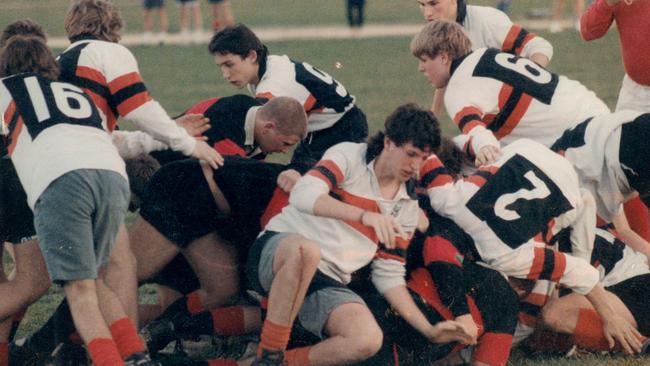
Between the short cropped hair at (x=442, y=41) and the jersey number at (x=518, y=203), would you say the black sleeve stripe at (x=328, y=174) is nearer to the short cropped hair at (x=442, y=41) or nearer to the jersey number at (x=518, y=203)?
the jersey number at (x=518, y=203)

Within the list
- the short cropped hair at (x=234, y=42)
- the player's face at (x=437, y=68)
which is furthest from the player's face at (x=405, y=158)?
the short cropped hair at (x=234, y=42)

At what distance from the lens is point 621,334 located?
194 inches

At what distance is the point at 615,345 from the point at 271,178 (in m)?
1.67

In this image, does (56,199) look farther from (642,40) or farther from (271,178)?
(642,40)

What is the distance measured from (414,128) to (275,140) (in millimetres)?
872

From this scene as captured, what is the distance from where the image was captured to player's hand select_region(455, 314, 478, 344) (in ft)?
15.4

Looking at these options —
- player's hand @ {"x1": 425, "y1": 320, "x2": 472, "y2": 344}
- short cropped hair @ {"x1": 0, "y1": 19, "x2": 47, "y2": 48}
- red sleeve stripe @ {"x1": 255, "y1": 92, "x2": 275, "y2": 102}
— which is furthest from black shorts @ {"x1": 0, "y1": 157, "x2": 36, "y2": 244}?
player's hand @ {"x1": 425, "y1": 320, "x2": 472, "y2": 344}

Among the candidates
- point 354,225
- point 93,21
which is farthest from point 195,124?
point 354,225

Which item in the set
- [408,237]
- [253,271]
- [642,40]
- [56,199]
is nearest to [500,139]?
[642,40]

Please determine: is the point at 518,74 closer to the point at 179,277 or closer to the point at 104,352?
the point at 179,277

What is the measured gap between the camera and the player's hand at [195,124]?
5.44 m

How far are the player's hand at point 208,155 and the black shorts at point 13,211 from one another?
77 centimetres

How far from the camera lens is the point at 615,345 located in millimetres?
5062

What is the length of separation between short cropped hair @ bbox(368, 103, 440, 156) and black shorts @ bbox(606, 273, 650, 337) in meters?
1.15
